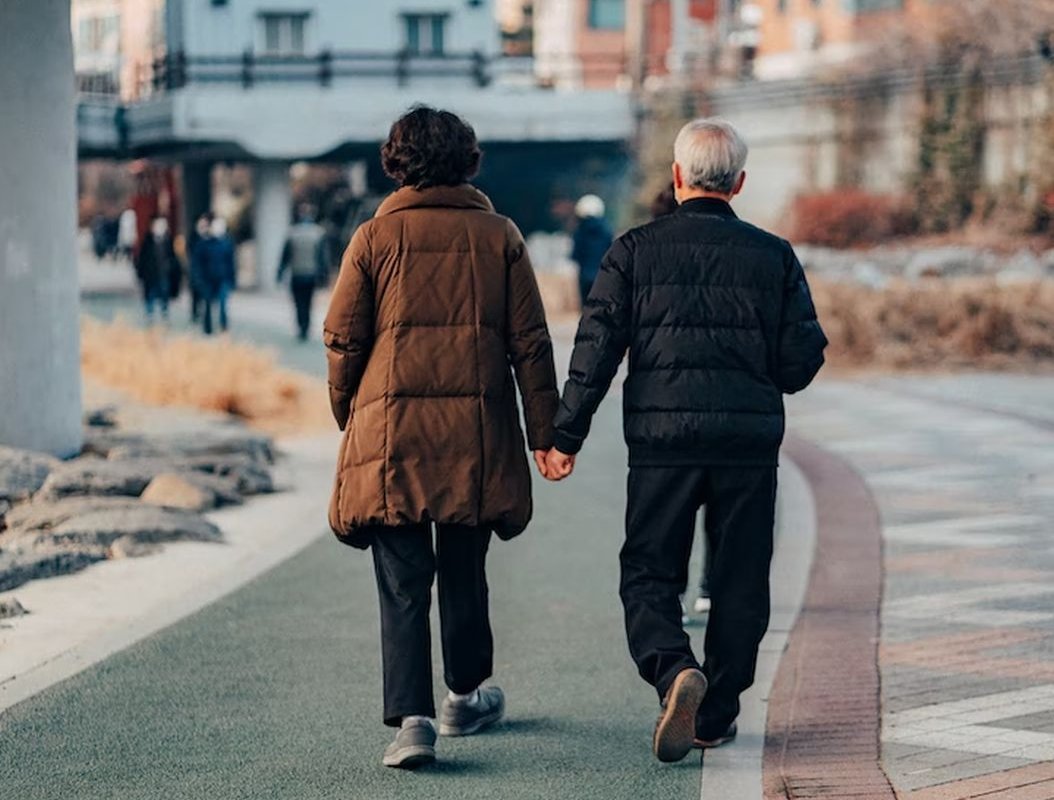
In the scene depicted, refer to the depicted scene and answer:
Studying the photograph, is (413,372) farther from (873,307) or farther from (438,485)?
(873,307)

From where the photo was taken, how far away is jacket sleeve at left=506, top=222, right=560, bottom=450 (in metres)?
6.06

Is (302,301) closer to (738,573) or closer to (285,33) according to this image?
(738,573)

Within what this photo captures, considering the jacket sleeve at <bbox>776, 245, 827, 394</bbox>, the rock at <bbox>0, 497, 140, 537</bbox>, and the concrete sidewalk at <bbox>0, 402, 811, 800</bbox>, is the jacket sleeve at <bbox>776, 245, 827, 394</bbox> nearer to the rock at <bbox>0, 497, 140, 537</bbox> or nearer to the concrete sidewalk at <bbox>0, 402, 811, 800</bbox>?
the concrete sidewalk at <bbox>0, 402, 811, 800</bbox>

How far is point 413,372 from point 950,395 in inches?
508

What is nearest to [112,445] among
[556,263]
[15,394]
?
[15,394]

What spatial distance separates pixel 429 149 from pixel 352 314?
19.4 inches

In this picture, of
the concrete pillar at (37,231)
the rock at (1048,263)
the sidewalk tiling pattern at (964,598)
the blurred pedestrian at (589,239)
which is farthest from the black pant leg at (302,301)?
the concrete pillar at (37,231)

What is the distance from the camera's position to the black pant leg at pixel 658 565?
5953mm

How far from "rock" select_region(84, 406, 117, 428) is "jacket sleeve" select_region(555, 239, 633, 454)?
900cm

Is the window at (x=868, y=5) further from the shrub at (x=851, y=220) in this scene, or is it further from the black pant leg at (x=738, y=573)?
the black pant leg at (x=738, y=573)

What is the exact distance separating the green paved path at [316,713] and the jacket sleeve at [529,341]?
3.04 ft

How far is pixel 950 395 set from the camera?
18.3m

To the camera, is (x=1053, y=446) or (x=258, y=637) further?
(x=1053, y=446)

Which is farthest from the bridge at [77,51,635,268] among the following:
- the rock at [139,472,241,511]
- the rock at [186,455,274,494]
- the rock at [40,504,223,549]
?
the rock at [40,504,223,549]
